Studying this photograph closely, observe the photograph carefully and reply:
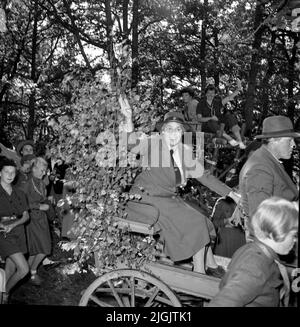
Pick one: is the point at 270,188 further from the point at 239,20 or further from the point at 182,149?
the point at 239,20

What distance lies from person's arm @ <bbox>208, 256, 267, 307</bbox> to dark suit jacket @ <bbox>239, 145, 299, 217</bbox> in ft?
3.14

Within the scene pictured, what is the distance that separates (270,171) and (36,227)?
12.3 ft

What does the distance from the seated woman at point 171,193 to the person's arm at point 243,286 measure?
1.52m

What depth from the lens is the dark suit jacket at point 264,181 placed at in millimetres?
3363

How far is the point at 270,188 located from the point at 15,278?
131 inches

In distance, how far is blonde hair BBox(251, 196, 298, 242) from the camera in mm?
2387

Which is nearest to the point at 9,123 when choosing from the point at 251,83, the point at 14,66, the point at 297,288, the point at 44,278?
the point at 14,66

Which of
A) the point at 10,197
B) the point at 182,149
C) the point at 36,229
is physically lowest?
the point at 36,229

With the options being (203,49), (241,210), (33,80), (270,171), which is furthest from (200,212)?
(33,80)

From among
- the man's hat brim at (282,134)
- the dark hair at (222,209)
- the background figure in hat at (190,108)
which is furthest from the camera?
the background figure in hat at (190,108)

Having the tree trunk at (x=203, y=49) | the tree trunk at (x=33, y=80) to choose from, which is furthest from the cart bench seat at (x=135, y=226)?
the tree trunk at (x=33, y=80)

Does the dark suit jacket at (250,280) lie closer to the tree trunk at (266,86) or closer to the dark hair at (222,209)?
the dark hair at (222,209)

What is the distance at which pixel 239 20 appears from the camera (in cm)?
1628

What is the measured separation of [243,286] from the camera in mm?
2375
